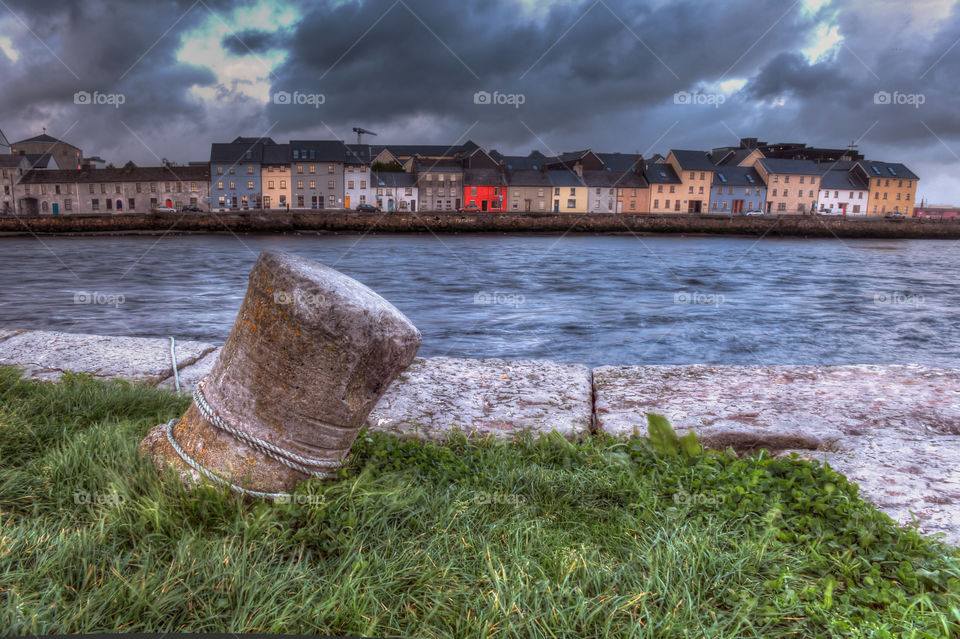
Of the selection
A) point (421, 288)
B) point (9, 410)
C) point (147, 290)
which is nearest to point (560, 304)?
point (421, 288)

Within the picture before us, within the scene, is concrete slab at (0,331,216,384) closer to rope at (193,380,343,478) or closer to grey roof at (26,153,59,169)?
rope at (193,380,343,478)

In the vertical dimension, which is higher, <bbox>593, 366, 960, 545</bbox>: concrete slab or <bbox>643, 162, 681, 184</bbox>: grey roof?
<bbox>643, 162, 681, 184</bbox>: grey roof

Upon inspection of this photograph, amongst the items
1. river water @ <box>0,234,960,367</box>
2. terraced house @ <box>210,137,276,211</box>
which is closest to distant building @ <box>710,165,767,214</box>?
river water @ <box>0,234,960,367</box>

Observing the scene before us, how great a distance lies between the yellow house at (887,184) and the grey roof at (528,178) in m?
51.4

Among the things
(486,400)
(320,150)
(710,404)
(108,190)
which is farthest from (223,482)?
(108,190)

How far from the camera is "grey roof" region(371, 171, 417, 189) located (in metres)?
84.9

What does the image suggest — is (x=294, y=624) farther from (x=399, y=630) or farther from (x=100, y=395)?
(x=100, y=395)

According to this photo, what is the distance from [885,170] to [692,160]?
33708 mm

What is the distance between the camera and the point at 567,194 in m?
86.8

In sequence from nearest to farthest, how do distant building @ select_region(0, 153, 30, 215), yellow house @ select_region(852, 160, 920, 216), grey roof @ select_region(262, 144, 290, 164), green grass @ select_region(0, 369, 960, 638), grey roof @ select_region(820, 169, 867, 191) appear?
green grass @ select_region(0, 369, 960, 638) < distant building @ select_region(0, 153, 30, 215) < grey roof @ select_region(262, 144, 290, 164) < grey roof @ select_region(820, 169, 867, 191) < yellow house @ select_region(852, 160, 920, 216)

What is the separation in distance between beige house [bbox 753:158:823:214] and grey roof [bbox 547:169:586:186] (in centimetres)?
2872

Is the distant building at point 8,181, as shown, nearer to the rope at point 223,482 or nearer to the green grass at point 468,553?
the rope at point 223,482

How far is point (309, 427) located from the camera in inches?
104

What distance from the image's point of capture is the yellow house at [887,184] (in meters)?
92.9
